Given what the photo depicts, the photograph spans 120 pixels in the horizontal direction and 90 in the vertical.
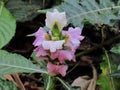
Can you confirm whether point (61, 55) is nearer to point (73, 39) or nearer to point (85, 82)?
point (73, 39)

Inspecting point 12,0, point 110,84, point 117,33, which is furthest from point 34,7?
point 110,84

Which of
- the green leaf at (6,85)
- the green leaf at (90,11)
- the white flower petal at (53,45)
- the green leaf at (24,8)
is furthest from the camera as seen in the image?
the green leaf at (24,8)

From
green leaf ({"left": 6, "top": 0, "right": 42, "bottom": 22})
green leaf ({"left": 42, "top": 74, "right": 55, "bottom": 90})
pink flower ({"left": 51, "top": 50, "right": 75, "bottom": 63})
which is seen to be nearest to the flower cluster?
pink flower ({"left": 51, "top": 50, "right": 75, "bottom": 63})

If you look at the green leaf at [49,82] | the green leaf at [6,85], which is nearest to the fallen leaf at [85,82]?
the green leaf at [49,82]

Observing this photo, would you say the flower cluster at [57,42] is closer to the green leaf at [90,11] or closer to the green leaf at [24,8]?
the green leaf at [90,11]

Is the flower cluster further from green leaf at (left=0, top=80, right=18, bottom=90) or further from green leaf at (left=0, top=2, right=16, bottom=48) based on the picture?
green leaf at (left=0, top=2, right=16, bottom=48)

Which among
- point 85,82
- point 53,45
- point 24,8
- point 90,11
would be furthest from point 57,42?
point 24,8
